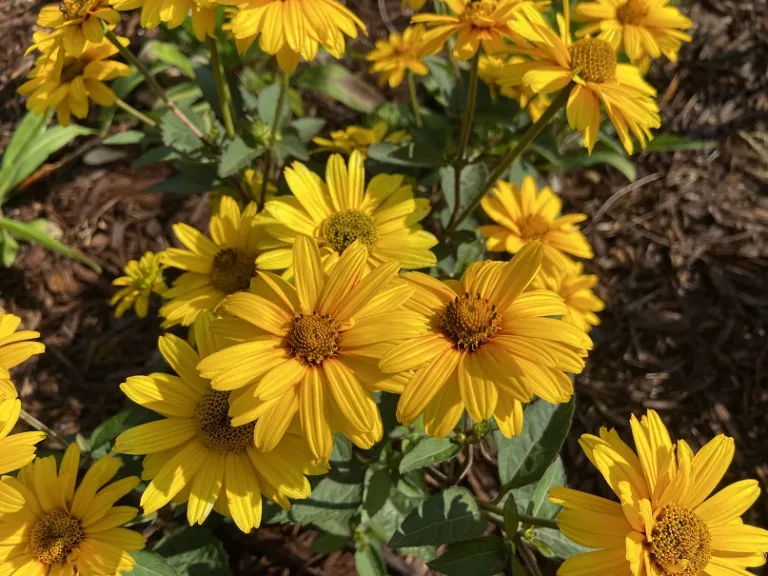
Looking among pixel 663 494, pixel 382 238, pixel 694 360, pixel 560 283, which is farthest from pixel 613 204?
pixel 663 494

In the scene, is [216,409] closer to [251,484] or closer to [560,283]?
[251,484]

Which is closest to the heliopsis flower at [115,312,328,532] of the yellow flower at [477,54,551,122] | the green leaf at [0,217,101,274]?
the yellow flower at [477,54,551,122]

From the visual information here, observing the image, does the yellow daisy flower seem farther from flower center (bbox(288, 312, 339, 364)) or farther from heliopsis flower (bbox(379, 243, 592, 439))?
flower center (bbox(288, 312, 339, 364))

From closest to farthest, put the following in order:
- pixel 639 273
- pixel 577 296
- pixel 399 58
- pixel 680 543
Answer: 1. pixel 680 543
2. pixel 577 296
3. pixel 399 58
4. pixel 639 273

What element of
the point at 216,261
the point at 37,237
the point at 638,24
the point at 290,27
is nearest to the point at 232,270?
the point at 216,261

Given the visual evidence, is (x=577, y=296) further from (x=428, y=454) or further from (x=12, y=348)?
(x=12, y=348)

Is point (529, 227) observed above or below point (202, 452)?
above

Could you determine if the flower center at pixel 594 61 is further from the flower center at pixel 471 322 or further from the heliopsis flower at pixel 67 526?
the heliopsis flower at pixel 67 526
